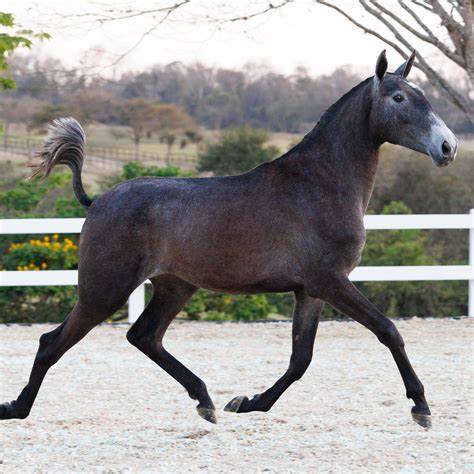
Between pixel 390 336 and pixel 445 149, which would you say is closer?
pixel 445 149

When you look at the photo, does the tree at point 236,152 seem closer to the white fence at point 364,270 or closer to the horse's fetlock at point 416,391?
the white fence at point 364,270

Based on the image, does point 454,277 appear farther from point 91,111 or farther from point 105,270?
point 91,111

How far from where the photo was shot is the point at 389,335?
493 centimetres

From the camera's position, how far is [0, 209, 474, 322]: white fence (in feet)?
33.7

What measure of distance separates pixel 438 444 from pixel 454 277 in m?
5.71

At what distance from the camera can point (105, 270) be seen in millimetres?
5277

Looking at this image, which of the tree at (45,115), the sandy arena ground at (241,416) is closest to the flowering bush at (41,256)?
the sandy arena ground at (241,416)

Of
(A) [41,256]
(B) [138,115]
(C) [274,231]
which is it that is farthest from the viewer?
(B) [138,115]

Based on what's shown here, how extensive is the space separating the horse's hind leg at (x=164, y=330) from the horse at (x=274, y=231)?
0.03 meters

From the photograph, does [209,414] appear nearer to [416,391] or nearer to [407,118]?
[416,391]

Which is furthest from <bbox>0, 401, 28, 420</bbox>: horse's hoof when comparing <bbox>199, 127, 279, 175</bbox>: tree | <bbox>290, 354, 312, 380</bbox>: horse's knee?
<bbox>199, 127, 279, 175</bbox>: tree

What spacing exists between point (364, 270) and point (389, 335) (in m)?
5.52

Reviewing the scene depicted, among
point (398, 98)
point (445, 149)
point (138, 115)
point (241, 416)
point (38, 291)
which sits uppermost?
point (138, 115)

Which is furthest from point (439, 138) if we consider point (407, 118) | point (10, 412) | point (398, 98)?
point (10, 412)
